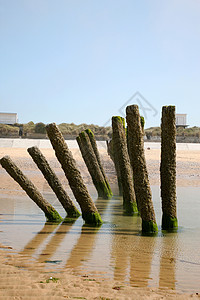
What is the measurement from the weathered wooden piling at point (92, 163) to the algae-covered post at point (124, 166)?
237cm

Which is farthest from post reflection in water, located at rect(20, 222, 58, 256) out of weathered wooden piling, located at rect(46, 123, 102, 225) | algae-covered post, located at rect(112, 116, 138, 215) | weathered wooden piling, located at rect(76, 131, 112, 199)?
weathered wooden piling, located at rect(76, 131, 112, 199)

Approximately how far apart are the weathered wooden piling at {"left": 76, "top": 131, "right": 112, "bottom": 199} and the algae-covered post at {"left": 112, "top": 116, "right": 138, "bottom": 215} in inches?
93.2

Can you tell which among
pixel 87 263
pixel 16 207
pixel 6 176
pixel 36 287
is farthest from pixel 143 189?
pixel 6 176

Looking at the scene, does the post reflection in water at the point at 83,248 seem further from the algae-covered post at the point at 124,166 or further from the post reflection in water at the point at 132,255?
the algae-covered post at the point at 124,166

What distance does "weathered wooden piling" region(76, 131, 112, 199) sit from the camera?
38.7 feet

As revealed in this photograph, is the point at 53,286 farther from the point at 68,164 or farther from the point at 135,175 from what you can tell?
the point at 68,164

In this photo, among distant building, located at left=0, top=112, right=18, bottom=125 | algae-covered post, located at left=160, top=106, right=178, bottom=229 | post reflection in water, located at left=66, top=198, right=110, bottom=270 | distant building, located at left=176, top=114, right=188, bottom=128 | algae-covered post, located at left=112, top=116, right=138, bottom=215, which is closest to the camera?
post reflection in water, located at left=66, top=198, right=110, bottom=270

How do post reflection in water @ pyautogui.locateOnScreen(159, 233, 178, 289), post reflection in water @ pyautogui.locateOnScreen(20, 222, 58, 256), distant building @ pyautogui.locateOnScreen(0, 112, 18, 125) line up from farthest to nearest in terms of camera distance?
distant building @ pyautogui.locateOnScreen(0, 112, 18, 125) < post reflection in water @ pyautogui.locateOnScreen(20, 222, 58, 256) < post reflection in water @ pyautogui.locateOnScreen(159, 233, 178, 289)

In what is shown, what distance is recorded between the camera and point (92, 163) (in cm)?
1185

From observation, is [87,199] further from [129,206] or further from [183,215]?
[183,215]

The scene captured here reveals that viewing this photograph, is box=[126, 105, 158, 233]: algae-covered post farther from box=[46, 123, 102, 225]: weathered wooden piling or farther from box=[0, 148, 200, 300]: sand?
box=[0, 148, 200, 300]: sand

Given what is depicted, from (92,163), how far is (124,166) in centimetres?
282

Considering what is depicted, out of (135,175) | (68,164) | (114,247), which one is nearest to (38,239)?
(114,247)

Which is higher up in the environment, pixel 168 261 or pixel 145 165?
pixel 145 165
